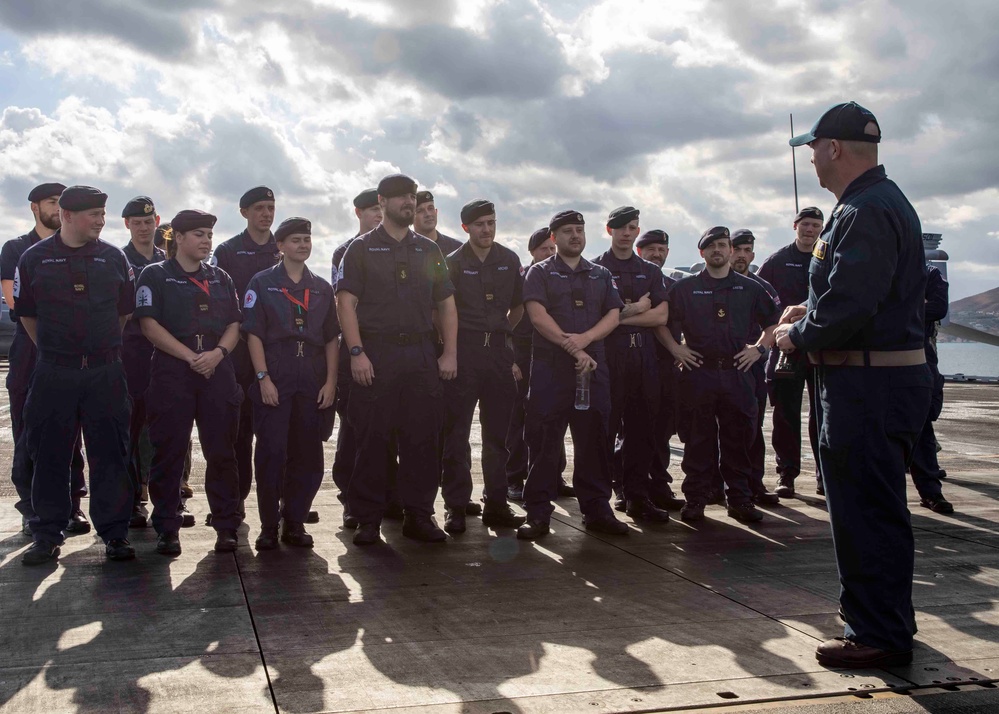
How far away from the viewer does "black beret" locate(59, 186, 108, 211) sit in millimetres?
5090

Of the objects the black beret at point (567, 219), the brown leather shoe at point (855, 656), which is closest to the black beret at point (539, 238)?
the black beret at point (567, 219)

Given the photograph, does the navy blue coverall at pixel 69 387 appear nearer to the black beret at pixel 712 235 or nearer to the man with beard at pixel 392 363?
the man with beard at pixel 392 363

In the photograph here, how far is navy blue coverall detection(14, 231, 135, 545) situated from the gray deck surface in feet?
1.04

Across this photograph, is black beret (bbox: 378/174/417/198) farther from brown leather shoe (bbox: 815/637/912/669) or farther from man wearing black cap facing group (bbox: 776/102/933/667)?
brown leather shoe (bbox: 815/637/912/669)

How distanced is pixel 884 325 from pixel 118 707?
3.02 m

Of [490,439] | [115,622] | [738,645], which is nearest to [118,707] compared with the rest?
[115,622]

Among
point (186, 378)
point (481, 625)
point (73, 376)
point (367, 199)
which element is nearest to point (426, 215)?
point (367, 199)

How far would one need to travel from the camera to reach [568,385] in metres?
5.75

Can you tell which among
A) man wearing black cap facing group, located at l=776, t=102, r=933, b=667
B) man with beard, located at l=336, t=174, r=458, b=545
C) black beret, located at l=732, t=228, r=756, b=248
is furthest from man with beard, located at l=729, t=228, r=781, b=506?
man wearing black cap facing group, located at l=776, t=102, r=933, b=667

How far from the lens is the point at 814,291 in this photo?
3.75 metres

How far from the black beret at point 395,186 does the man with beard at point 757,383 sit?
2.59 m

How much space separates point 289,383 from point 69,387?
3.87 feet

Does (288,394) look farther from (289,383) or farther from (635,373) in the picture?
(635,373)

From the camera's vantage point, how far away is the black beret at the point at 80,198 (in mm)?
5090
